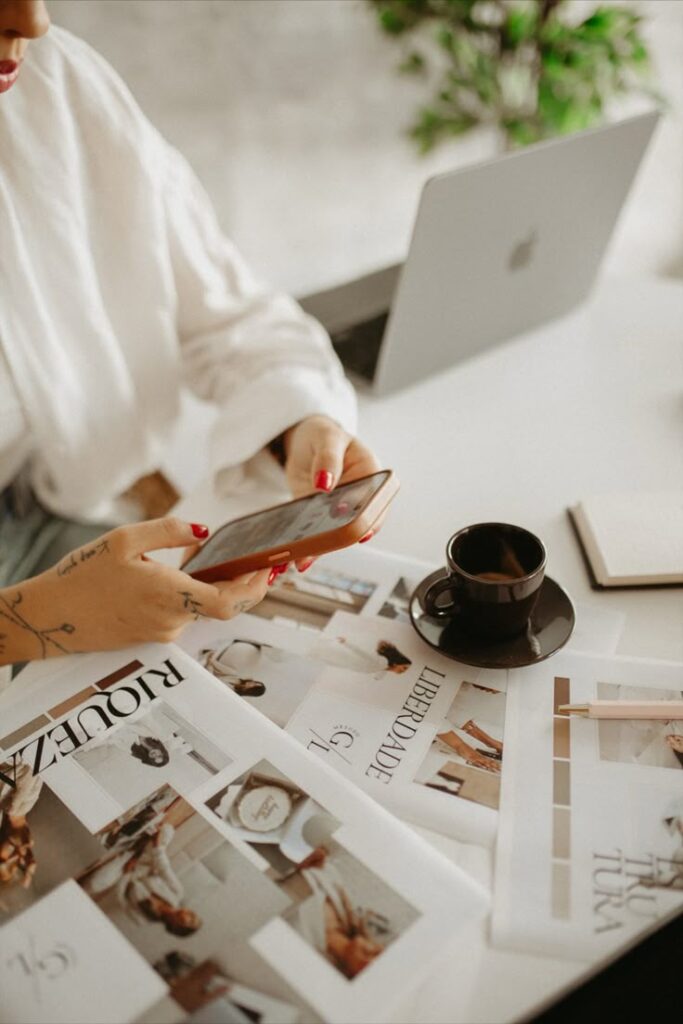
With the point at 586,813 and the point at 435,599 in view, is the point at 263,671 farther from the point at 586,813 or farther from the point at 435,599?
the point at 586,813

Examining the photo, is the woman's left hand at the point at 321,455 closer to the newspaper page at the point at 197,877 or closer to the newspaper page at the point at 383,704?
the newspaper page at the point at 383,704

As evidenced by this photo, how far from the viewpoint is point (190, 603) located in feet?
2.21

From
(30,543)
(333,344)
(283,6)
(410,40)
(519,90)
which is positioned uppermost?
(283,6)

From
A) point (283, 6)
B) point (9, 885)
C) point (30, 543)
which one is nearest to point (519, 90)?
point (283, 6)

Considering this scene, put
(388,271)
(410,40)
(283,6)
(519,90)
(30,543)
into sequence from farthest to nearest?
(519,90) → (410,40) → (283,6) → (388,271) → (30,543)

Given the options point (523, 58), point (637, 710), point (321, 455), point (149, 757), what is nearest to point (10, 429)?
point (321, 455)

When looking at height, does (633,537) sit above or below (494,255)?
below

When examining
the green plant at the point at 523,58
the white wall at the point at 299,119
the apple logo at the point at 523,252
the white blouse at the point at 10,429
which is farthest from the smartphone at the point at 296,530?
the green plant at the point at 523,58

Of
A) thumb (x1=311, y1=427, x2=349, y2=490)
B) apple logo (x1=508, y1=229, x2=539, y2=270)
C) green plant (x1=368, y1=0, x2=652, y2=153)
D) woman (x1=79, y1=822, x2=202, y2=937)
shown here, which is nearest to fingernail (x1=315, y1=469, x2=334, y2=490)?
thumb (x1=311, y1=427, x2=349, y2=490)

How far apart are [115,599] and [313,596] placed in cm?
18

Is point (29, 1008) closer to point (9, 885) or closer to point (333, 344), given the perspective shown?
point (9, 885)

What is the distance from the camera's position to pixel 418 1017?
470 millimetres

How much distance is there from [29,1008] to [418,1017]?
0.23 m

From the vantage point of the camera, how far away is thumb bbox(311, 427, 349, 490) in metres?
0.75
